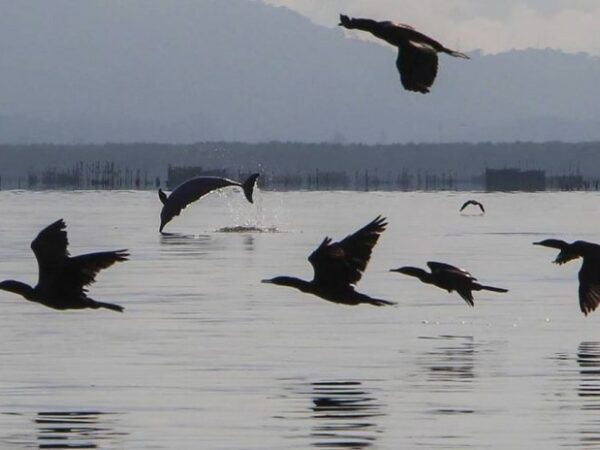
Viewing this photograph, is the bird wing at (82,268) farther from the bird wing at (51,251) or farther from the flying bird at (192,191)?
the flying bird at (192,191)

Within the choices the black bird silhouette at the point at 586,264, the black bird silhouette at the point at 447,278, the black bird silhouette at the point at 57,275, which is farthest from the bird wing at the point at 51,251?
the black bird silhouette at the point at 586,264

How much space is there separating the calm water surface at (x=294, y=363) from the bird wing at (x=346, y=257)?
1220mm

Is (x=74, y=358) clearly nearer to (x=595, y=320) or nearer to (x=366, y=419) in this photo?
(x=366, y=419)

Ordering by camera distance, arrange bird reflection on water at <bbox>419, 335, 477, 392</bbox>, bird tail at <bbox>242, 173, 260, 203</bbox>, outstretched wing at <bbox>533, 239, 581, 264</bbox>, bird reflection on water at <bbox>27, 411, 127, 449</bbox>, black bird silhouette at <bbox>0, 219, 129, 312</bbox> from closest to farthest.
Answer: bird reflection on water at <bbox>27, 411, 127, 449</bbox>, bird reflection on water at <bbox>419, 335, 477, 392</bbox>, black bird silhouette at <bbox>0, 219, 129, 312</bbox>, outstretched wing at <bbox>533, 239, 581, 264</bbox>, bird tail at <bbox>242, 173, 260, 203</bbox>

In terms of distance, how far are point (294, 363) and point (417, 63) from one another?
6303 millimetres

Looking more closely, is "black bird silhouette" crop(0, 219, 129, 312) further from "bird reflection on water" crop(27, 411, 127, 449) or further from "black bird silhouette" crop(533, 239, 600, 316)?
"black bird silhouette" crop(533, 239, 600, 316)

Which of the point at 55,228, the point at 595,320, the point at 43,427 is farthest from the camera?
the point at 595,320

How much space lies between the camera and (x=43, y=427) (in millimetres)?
24719

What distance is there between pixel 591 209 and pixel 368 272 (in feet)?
194

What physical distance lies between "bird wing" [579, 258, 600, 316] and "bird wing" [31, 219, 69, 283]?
6766 mm

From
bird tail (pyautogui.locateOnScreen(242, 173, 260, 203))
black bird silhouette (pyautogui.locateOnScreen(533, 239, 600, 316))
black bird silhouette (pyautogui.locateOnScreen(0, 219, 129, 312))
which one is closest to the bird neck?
black bird silhouette (pyautogui.locateOnScreen(0, 219, 129, 312))

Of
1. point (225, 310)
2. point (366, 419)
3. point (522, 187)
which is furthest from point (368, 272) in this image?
point (522, 187)

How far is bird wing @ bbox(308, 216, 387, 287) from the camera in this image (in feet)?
97.2

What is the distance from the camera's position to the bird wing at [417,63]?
2589cm
